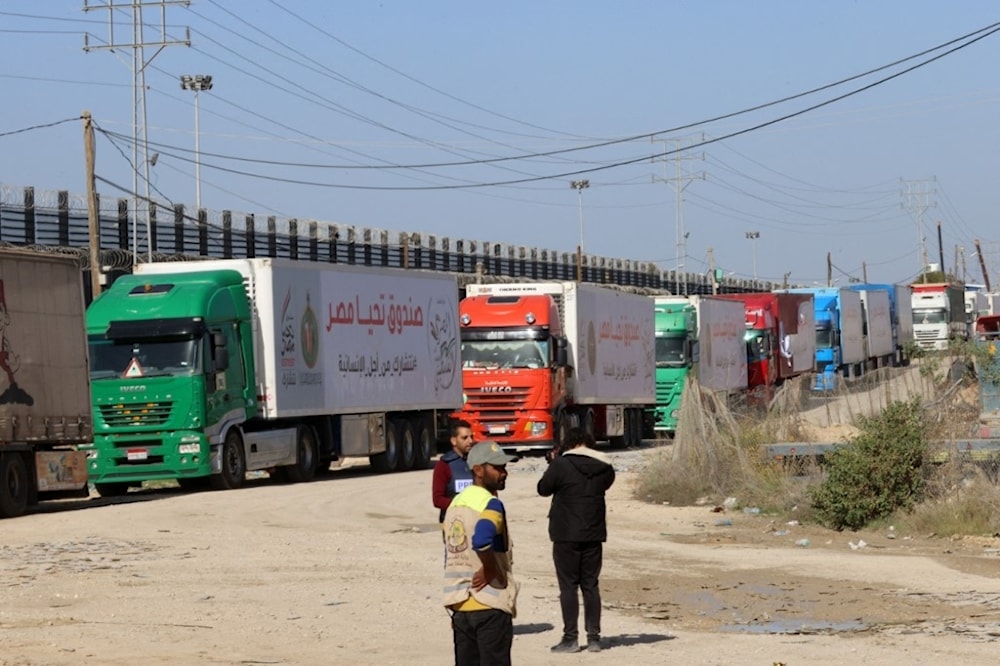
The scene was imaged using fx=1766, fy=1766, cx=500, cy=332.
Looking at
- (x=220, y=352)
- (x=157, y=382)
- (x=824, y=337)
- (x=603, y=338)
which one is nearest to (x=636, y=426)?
(x=603, y=338)

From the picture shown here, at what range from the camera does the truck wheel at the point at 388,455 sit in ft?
113

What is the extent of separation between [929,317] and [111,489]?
62.1 m

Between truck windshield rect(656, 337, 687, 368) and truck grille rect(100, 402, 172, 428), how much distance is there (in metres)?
20.2

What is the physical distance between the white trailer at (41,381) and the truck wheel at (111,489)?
381 centimetres

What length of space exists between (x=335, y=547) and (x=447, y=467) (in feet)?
22.9

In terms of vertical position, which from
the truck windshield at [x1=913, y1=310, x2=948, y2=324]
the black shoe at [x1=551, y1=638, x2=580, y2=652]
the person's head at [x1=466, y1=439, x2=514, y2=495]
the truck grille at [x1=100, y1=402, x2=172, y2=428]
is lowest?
the black shoe at [x1=551, y1=638, x2=580, y2=652]

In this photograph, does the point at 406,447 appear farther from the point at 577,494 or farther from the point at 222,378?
the point at 577,494

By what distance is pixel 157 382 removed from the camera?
28062 millimetres

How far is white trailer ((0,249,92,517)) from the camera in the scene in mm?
24609

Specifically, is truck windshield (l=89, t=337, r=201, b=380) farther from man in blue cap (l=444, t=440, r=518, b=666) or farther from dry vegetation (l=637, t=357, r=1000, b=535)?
man in blue cap (l=444, t=440, r=518, b=666)

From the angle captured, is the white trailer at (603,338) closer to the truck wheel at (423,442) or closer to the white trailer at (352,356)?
the white trailer at (352,356)

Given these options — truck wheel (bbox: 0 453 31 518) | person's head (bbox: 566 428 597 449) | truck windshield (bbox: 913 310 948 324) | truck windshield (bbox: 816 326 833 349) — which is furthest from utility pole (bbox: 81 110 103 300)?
truck windshield (bbox: 913 310 948 324)

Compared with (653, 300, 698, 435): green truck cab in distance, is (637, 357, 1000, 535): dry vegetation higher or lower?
lower

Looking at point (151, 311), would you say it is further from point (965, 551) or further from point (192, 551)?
point (965, 551)
